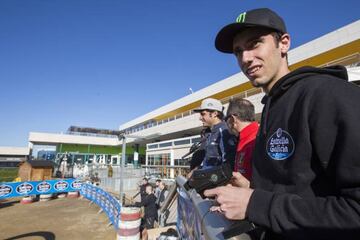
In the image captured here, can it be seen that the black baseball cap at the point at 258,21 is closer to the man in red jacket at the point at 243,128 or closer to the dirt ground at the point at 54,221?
the man in red jacket at the point at 243,128

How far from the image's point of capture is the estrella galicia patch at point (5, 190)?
15531 mm

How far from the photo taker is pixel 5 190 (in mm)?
15695

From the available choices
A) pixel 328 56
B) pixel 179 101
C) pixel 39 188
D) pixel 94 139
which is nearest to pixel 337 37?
pixel 328 56

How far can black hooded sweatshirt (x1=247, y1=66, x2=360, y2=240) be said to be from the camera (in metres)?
0.66

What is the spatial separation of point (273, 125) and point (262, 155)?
0.48 feet

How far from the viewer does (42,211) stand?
14.6m

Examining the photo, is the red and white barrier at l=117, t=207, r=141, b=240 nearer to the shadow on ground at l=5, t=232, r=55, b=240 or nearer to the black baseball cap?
the shadow on ground at l=5, t=232, r=55, b=240

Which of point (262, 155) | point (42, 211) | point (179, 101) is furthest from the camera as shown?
point (179, 101)

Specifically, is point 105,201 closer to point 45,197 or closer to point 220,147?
point 45,197

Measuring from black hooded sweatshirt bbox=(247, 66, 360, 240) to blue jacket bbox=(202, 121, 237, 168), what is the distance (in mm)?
2009

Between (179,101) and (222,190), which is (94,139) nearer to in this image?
(179,101)

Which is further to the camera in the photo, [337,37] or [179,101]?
[179,101]

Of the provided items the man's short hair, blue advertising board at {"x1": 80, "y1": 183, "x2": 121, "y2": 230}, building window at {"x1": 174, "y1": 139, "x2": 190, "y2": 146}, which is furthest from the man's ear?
building window at {"x1": 174, "y1": 139, "x2": 190, "y2": 146}

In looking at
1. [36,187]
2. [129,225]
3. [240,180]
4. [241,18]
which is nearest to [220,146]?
[240,180]
